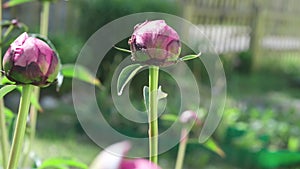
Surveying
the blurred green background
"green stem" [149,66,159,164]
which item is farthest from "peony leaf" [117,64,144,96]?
the blurred green background

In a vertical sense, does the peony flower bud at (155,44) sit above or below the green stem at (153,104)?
above

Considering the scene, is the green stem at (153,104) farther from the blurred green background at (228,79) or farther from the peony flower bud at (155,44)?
the blurred green background at (228,79)

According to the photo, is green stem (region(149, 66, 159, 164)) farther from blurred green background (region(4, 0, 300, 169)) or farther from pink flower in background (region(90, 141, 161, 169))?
blurred green background (region(4, 0, 300, 169))

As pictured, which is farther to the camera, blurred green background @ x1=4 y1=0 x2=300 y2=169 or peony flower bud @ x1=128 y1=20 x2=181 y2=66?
blurred green background @ x1=4 y1=0 x2=300 y2=169

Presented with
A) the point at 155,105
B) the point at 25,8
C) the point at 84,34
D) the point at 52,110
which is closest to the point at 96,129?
the point at 52,110

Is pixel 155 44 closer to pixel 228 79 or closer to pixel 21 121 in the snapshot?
pixel 21 121

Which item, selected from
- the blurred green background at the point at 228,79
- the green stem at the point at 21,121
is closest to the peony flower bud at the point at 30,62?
the green stem at the point at 21,121
